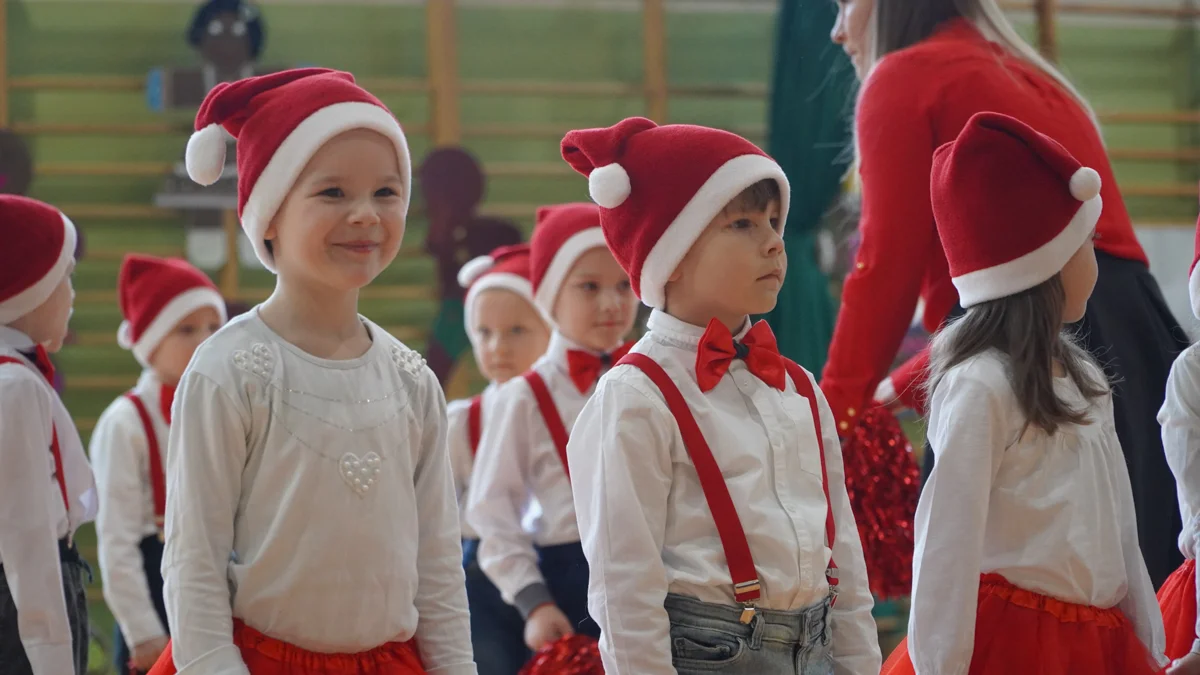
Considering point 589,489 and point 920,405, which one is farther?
point 920,405

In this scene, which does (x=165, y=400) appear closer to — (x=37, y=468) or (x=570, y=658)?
(x=37, y=468)

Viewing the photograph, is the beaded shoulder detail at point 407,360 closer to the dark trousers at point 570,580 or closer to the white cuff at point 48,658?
the white cuff at point 48,658

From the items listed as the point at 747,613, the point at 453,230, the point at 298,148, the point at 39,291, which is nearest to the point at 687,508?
the point at 747,613

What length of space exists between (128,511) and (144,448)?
19 centimetres

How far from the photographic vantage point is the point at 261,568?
1794 millimetres

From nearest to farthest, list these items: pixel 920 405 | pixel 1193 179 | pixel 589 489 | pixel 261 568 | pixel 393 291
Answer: pixel 261 568 < pixel 589 489 < pixel 920 405 < pixel 393 291 < pixel 1193 179

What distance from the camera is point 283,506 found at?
181 cm

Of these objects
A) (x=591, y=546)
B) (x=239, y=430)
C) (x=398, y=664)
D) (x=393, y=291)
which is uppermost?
(x=239, y=430)

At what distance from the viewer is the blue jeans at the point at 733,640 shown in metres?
1.81

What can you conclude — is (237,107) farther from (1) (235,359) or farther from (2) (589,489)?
(2) (589,489)

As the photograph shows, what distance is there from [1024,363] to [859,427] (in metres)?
0.57

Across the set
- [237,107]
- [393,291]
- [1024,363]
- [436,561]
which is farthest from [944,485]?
[393,291]

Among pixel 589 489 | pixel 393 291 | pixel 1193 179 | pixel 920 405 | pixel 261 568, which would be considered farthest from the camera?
pixel 1193 179

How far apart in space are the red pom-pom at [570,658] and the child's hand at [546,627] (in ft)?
0.17
